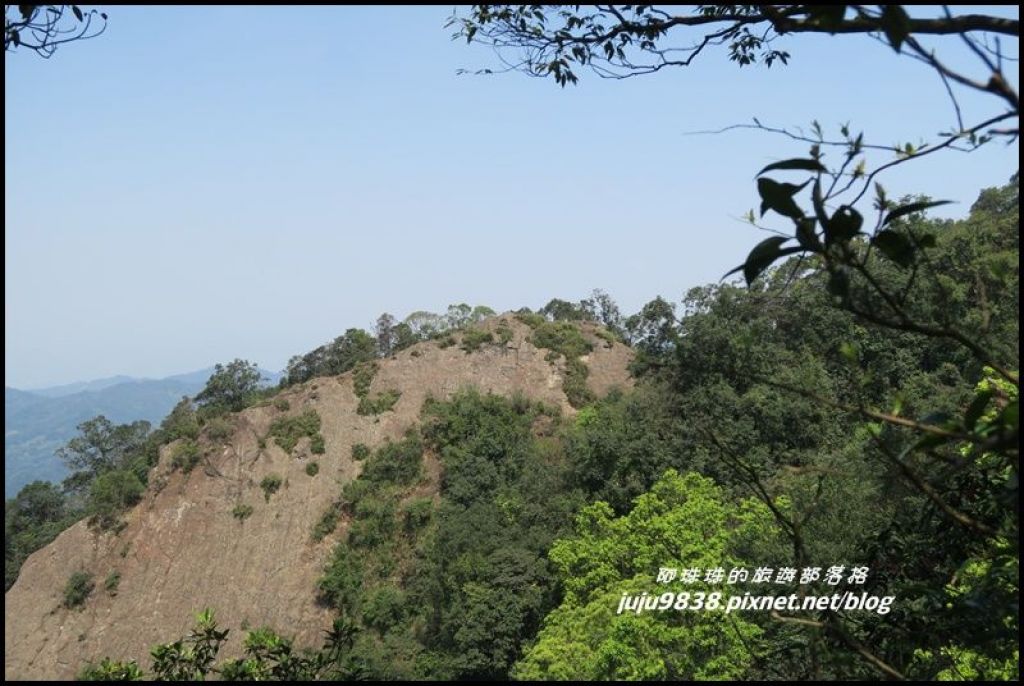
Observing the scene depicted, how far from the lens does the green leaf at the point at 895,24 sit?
1.25 m

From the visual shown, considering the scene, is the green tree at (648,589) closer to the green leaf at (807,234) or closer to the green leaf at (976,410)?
the green leaf at (976,410)

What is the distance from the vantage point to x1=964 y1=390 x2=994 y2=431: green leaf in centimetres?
131

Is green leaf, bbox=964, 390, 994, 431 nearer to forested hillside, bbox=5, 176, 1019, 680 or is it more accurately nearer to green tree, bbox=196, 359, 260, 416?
forested hillside, bbox=5, 176, 1019, 680

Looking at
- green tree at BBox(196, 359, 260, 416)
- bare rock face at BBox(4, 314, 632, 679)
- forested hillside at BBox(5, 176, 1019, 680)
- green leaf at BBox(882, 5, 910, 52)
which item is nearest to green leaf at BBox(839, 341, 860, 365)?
forested hillside at BBox(5, 176, 1019, 680)

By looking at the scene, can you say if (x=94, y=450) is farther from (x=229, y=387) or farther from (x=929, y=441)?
Answer: (x=929, y=441)

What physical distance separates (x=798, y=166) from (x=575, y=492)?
15.6 m

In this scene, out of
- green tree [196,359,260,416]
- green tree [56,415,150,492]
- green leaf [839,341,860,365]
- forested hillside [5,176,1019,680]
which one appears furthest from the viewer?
green tree [56,415,150,492]

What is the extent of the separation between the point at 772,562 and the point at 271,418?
19188 mm

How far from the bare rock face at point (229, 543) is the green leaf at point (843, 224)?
64.5 ft

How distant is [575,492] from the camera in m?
16.5

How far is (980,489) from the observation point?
99.3 inches

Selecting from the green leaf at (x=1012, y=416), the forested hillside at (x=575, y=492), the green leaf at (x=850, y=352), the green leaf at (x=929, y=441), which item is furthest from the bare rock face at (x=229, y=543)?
the green leaf at (x=1012, y=416)

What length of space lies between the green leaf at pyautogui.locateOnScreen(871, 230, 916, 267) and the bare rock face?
1965cm

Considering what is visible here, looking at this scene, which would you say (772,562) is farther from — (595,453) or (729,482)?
(595,453)
